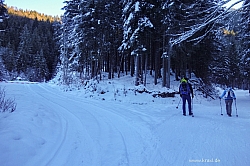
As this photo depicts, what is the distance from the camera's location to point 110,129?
6.02m

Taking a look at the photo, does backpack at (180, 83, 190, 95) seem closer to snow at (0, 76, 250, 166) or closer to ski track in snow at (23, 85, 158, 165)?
snow at (0, 76, 250, 166)

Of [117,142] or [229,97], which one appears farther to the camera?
[229,97]

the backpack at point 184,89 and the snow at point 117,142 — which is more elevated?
the backpack at point 184,89

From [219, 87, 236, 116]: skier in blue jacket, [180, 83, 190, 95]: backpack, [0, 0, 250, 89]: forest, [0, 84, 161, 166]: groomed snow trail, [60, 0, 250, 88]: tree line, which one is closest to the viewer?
[0, 84, 161, 166]: groomed snow trail

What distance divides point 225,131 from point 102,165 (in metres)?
4.56

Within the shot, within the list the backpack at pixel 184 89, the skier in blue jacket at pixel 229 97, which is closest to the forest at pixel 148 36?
the backpack at pixel 184 89

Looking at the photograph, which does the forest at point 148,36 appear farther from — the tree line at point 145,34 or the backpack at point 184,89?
the backpack at point 184,89

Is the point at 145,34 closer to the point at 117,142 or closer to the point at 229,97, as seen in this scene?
the point at 229,97

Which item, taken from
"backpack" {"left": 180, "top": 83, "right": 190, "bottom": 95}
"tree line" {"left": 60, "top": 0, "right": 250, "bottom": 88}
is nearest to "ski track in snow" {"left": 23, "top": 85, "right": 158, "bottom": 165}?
"backpack" {"left": 180, "top": 83, "right": 190, "bottom": 95}

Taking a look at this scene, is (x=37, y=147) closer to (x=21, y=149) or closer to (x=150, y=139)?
(x=21, y=149)

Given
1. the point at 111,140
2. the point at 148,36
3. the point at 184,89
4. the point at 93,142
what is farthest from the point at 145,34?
the point at 93,142

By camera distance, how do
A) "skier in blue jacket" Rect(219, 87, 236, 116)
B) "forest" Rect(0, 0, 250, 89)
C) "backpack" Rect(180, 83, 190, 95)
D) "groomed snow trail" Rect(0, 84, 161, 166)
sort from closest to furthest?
"groomed snow trail" Rect(0, 84, 161, 166), "backpack" Rect(180, 83, 190, 95), "skier in blue jacket" Rect(219, 87, 236, 116), "forest" Rect(0, 0, 250, 89)

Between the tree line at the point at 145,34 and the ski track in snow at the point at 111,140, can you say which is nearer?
the ski track in snow at the point at 111,140

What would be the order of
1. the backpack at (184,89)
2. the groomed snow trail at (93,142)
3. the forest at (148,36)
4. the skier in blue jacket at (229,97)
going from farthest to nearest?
the forest at (148,36) → the skier in blue jacket at (229,97) → the backpack at (184,89) → the groomed snow trail at (93,142)
